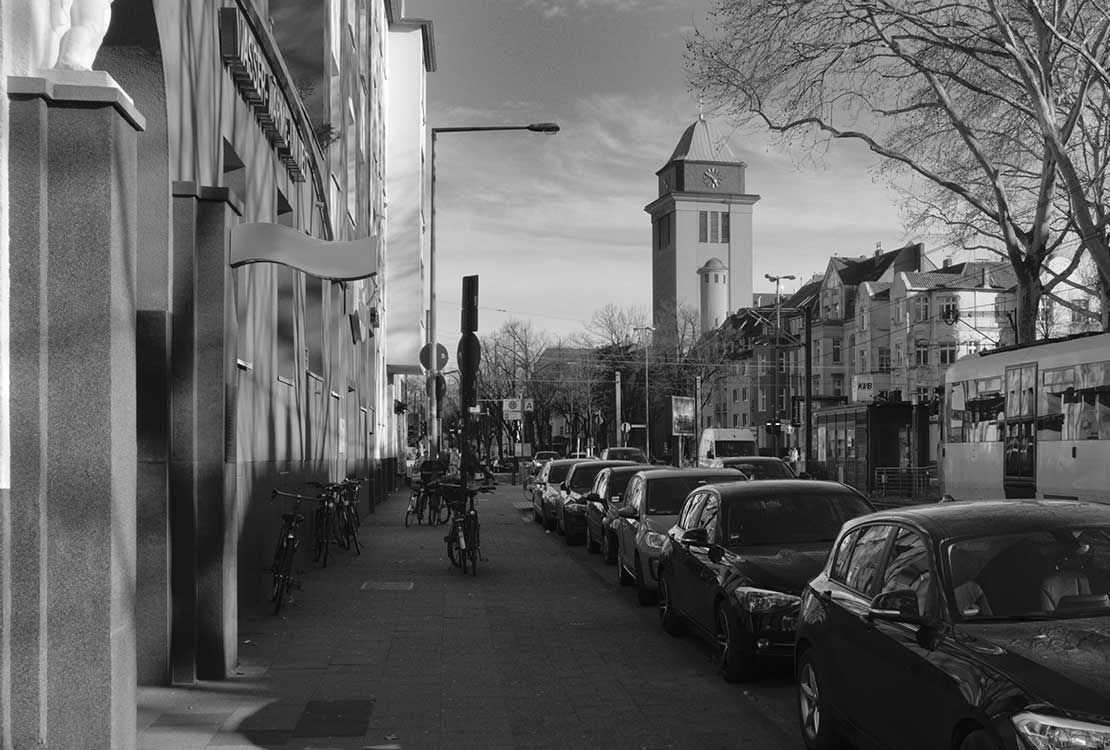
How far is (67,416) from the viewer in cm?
571

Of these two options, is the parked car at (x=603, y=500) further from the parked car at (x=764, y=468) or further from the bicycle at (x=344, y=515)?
the bicycle at (x=344, y=515)

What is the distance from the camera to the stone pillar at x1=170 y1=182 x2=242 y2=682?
850 centimetres

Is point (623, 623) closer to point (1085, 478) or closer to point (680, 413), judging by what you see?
point (1085, 478)

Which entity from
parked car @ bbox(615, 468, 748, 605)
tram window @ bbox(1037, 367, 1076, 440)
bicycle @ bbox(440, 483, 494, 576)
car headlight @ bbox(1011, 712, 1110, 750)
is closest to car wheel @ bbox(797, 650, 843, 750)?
car headlight @ bbox(1011, 712, 1110, 750)

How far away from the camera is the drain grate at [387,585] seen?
A: 14.4 m

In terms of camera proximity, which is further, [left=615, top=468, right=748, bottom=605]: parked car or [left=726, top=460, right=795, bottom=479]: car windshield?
[left=726, top=460, right=795, bottom=479]: car windshield

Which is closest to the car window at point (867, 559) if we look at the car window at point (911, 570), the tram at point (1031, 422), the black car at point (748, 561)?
the car window at point (911, 570)

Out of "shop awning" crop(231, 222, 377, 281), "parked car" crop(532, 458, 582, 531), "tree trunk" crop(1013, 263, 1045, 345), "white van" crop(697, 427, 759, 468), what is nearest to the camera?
"shop awning" crop(231, 222, 377, 281)

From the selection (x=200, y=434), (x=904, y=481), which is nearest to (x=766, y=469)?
(x=200, y=434)

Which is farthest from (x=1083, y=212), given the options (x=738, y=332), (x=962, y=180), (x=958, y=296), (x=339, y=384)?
(x=738, y=332)

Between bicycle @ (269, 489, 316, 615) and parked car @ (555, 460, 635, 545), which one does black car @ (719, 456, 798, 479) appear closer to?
parked car @ (555, 460, 635, 545)

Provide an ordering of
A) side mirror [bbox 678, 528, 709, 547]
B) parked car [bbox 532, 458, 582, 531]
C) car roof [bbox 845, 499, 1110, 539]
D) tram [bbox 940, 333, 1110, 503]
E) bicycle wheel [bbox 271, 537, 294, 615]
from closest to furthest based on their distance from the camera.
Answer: car roof [bbox 845, 499, 1110, 539] → side mirror [bbox 678, 528, 709, 547] → bicycle wheel [bbox 271, 537, 294, 615] → tram [bbox 940, 333, 1110, 503] → parked car [bbox 532, 458, 582, 531]

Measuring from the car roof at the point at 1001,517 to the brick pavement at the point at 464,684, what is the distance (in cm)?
176

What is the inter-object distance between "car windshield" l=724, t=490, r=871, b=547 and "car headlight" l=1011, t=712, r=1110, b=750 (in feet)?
17.9
